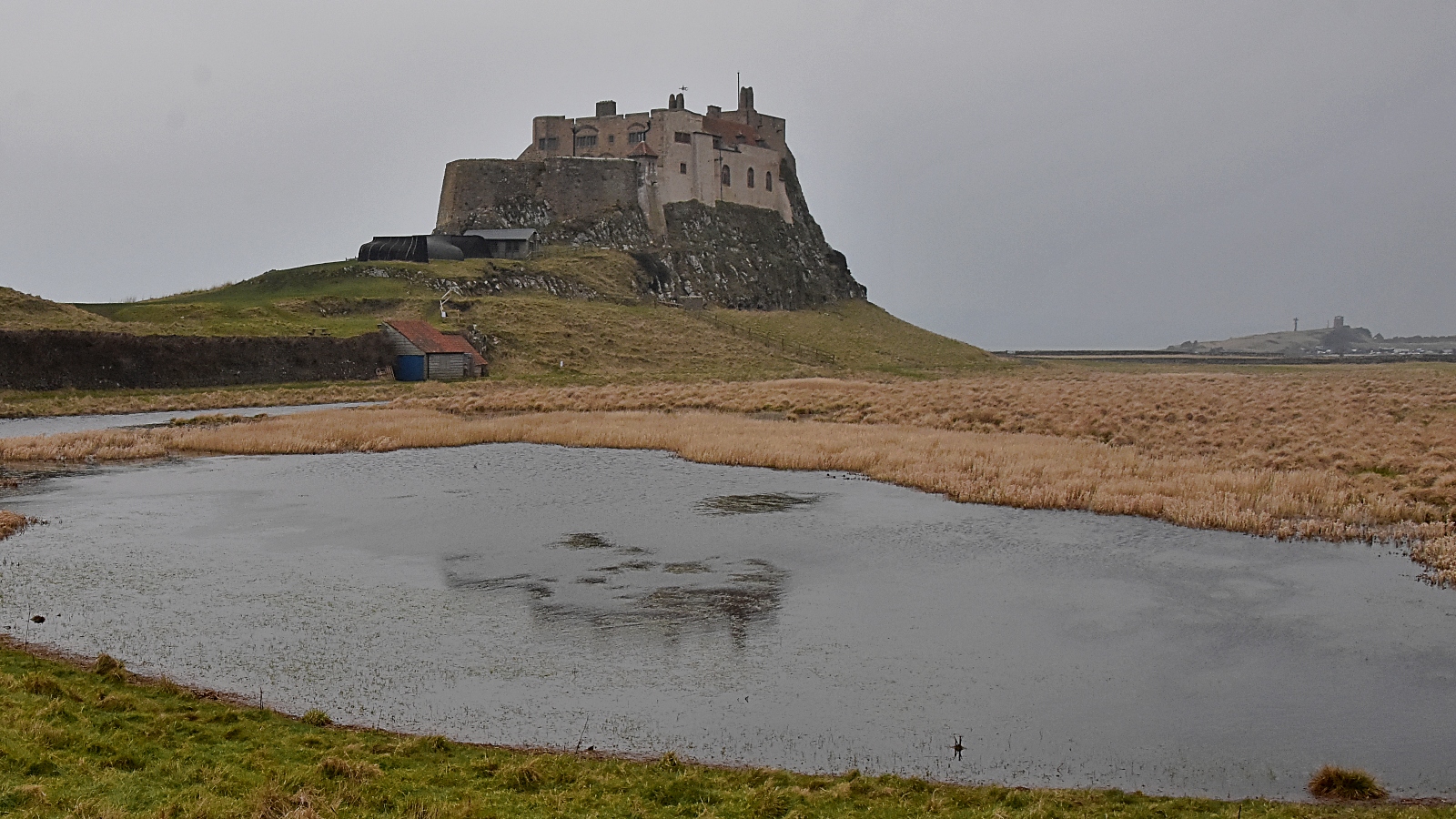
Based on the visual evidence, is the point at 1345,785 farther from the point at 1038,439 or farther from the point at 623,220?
the point at 623,220

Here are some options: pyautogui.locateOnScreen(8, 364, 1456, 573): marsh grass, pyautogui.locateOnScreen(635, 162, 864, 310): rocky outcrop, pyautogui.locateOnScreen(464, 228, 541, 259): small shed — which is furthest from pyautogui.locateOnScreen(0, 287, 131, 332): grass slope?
pyautogui.locateOnScreen(635, 162, 864, 310): rocky outcrop

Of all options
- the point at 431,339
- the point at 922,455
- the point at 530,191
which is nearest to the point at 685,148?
the point at 530,191

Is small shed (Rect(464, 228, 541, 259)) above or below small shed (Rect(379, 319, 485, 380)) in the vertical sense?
above

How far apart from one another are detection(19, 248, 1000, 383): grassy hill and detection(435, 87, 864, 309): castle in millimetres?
3312

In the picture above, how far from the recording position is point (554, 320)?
73188 millimetres

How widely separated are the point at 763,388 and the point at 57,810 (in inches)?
1808

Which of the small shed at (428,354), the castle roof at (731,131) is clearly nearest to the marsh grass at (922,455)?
the small shed at (428,354)

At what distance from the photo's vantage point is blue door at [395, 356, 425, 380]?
61094 millimetres

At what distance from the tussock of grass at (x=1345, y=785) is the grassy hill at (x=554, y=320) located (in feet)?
172

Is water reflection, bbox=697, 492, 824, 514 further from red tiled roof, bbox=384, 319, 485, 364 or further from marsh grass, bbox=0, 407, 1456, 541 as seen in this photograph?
red tiled roof, bbox=384, 319, 485, 364

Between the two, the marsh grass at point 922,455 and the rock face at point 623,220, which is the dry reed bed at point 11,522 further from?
the rock face at point 623,220

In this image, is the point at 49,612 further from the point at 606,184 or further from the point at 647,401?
the point at 606,184

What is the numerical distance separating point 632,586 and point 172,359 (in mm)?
41959

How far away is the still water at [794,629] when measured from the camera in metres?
12.4
